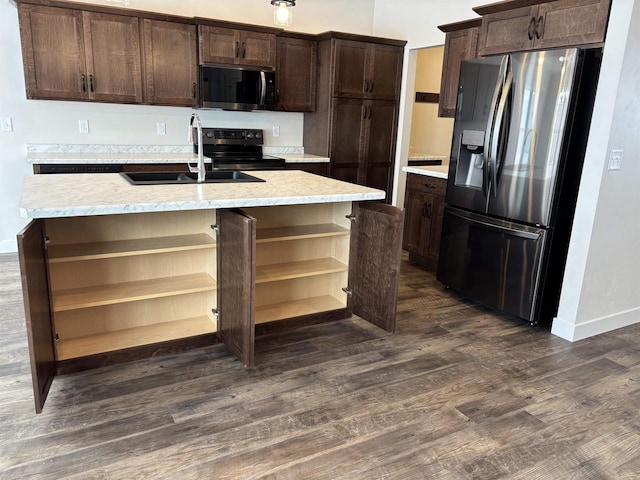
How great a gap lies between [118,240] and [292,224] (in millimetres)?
1032

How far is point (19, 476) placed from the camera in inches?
65.5

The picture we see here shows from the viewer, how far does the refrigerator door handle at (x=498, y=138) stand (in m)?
2.95

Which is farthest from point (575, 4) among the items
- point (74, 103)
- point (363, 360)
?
point (74, 103)

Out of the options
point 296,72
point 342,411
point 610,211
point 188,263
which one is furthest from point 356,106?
point 342,411

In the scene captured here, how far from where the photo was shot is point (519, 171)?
295 centimetres

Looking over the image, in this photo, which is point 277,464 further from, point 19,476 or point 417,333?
point 417,333

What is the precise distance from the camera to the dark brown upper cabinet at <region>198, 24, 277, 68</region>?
14.1ft

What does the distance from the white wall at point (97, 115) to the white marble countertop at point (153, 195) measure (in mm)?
1903

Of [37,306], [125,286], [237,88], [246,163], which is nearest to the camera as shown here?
[37,306]

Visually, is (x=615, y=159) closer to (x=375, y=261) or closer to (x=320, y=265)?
(x=375, y=261)

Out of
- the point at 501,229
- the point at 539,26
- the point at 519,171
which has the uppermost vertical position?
the point at 539,26

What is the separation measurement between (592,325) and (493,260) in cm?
72

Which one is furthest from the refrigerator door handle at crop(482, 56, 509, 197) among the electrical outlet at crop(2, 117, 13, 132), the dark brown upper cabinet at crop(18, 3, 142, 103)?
the electrical outlet at crop(2, 117, 13, 132)

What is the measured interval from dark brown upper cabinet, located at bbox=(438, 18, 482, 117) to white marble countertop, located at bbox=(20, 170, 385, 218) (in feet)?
5.79
